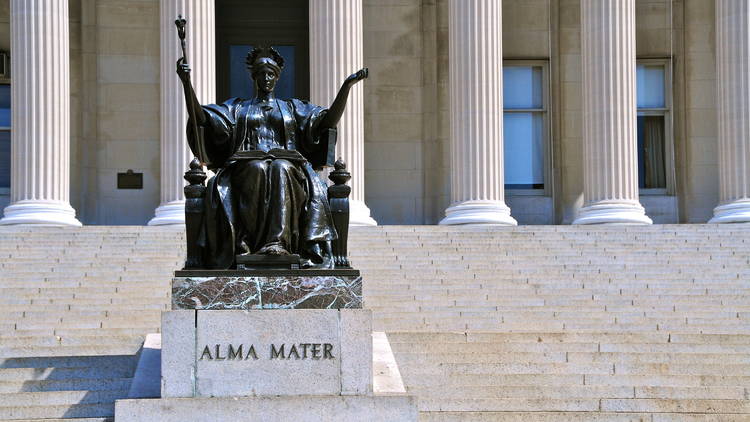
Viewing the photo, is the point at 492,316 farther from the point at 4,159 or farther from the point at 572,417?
the point at 4,159

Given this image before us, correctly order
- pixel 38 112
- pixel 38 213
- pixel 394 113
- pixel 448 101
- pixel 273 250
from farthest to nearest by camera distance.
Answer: pixel 394 113 → pixel 448 101 → pixel 38 112 → pixel 38 213 → pixel 273 250

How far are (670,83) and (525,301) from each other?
17.1 meters

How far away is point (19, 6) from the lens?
28891 millimetres

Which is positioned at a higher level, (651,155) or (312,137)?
(651,155)

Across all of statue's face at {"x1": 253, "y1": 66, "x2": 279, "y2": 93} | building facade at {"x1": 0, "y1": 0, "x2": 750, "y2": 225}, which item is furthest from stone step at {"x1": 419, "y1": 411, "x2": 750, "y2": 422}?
building facade at {"x1": 0, "y1": 0, "x2": 750, "y2": 225}

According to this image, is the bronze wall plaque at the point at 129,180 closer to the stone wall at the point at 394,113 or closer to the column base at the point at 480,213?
the stone wall at the point at 394,113

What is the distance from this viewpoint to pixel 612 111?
30234 millimetres

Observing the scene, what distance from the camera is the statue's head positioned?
1549 cm

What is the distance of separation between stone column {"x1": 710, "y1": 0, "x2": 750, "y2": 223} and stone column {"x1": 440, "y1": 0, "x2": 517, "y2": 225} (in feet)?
17.5

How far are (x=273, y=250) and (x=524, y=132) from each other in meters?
23.9

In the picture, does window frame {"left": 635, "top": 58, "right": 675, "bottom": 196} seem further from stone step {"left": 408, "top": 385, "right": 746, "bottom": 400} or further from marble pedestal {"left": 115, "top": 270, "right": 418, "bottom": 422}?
marble pedestal {"left": 115, "top": 270, "right": 418, "bottom": 422}

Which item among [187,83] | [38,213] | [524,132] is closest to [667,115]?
[524,132]

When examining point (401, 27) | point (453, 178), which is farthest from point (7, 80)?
point (453, 178)

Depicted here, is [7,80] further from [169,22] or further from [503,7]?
[503,7]
